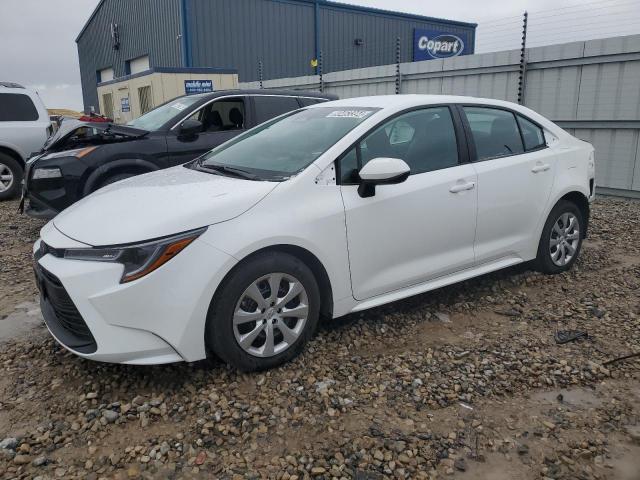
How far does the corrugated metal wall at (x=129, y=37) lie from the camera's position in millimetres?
20734

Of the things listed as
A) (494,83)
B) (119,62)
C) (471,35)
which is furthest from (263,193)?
(471,35)

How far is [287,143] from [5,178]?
7.59 meters

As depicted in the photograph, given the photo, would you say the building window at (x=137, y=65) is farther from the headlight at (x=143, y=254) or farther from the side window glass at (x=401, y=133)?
the headlight at (x=143, y=254)

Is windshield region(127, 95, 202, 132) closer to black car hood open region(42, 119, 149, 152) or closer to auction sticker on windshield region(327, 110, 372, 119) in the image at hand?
black car hood open region(42, 119, 149, 152)

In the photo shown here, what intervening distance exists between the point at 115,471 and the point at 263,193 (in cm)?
155

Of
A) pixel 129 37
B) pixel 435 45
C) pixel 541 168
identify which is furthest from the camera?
pixel 435 45

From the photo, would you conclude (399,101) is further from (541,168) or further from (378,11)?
(378,11)

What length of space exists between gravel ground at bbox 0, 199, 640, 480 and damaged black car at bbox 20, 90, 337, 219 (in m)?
2.69

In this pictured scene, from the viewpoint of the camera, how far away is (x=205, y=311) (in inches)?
109

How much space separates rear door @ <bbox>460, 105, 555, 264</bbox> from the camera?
3971 millimetres

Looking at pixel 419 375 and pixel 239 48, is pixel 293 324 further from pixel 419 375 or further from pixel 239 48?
pixel 239 48

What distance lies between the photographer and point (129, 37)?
24.5 meters

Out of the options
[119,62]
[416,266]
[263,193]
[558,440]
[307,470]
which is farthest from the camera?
[119,62]

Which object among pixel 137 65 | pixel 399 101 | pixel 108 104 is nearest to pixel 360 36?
pixel 137 65
